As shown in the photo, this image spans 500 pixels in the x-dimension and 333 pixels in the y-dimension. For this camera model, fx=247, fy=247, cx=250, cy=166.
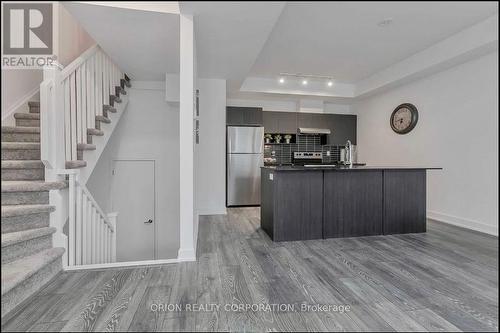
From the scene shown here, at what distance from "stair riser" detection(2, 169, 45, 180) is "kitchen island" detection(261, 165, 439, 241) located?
7.76 feet

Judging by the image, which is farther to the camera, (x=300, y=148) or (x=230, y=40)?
(x=300, y=148)

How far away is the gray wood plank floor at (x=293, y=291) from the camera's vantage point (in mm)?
1377

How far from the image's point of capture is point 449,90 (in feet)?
8.13

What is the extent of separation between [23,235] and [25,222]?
20 centimetres

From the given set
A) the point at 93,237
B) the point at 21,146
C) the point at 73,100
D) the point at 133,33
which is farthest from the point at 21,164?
the point at 133,33

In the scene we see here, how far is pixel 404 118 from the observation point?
4309 mm

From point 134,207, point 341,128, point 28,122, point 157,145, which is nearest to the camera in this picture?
point 28,122

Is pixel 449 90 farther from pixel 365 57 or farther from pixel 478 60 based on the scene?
pixel 478 60

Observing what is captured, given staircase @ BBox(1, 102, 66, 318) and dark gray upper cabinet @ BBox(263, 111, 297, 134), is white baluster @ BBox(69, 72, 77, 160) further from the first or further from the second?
dark gray upper cabinet @ BBox(263, 111, 297, 134)

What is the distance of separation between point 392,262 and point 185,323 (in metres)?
1.88

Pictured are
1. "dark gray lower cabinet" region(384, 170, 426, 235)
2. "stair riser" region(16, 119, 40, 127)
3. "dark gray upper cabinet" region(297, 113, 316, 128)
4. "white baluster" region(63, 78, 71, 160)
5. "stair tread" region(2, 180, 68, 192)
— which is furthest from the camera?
"dark gray upper cabinet" region(297, 113, 316, 128)

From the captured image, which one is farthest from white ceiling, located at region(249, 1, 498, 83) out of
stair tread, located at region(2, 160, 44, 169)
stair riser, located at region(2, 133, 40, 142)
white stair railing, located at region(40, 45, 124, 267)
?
stair riser, located at region(2, 133, 40, 142)

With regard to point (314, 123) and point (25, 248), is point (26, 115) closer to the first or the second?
point (25, 248)

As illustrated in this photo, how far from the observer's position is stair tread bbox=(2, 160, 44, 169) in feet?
7.41
